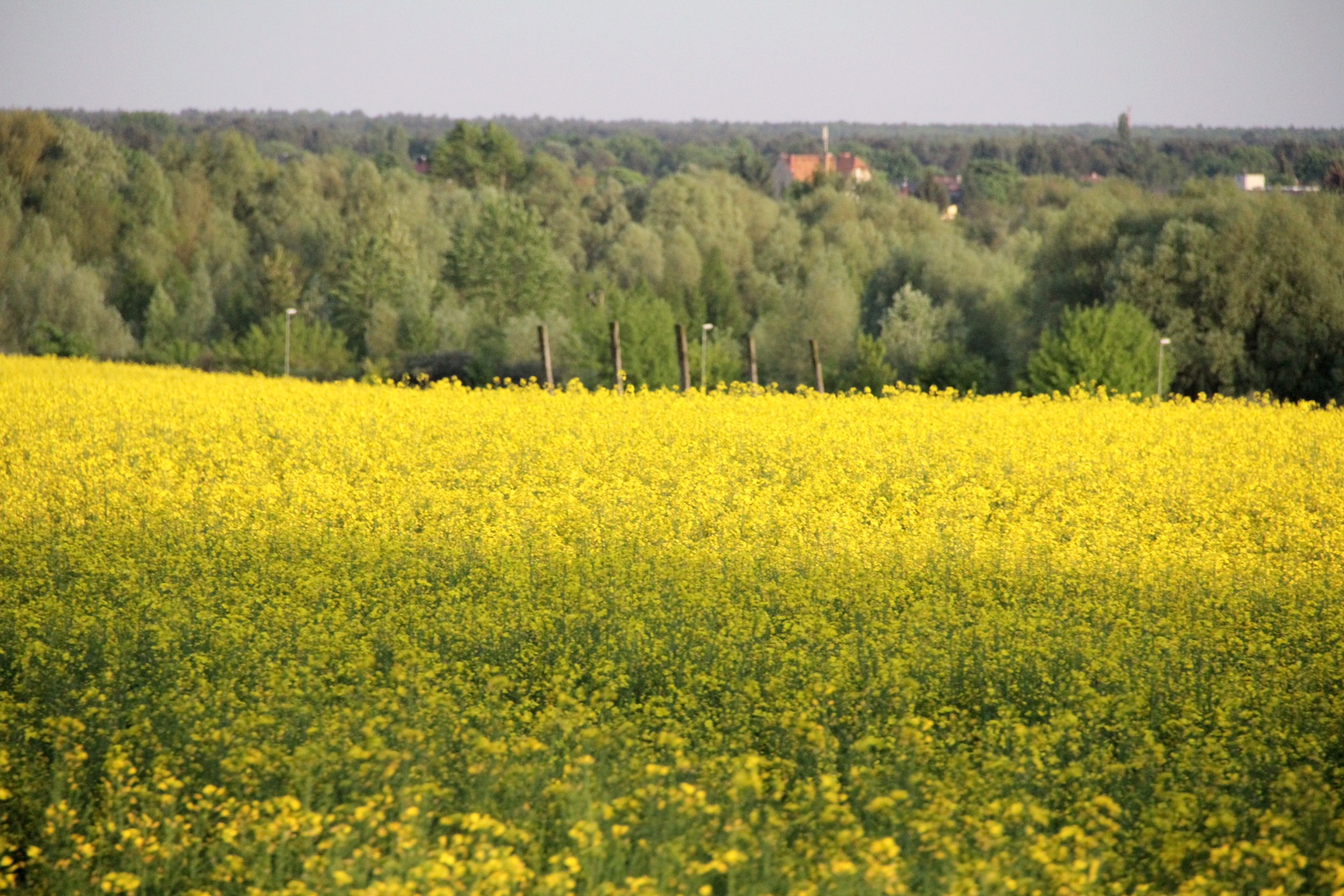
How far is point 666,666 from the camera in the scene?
8648 millimetres

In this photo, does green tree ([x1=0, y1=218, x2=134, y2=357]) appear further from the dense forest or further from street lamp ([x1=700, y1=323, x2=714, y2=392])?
street lamp ([x1=700, y1=323, x2=714, y2=392])

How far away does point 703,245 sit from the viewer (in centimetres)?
8819

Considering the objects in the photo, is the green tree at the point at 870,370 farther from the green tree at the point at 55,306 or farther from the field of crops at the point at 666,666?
the field of crops at the point at 666,666

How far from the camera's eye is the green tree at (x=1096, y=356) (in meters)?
39.0

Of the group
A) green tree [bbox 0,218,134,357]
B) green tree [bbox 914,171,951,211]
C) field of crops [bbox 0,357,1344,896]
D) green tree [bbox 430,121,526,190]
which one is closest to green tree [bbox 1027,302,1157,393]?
field of crops [bbox 0,357,1344,896]

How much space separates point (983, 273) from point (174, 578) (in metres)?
60.3

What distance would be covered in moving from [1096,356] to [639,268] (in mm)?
48127

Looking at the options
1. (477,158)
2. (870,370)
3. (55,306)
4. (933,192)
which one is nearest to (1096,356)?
(870,370)

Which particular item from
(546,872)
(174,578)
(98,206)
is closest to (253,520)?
(174,578)

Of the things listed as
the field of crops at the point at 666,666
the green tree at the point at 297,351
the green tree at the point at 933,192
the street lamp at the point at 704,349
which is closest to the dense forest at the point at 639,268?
the green tree at the point at 297,351

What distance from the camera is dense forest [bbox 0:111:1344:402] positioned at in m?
46.8

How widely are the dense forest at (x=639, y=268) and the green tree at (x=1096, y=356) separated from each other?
0.09m

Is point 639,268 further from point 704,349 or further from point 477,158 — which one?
point 704,349

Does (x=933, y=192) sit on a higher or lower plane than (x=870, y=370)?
higher
